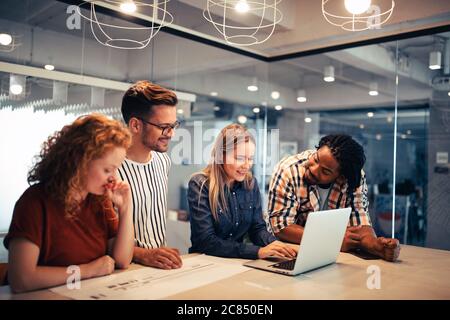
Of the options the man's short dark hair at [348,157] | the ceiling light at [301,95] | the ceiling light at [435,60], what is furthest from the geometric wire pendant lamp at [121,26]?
the ceiling light at [435,60]

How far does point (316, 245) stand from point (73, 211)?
883 millimetres

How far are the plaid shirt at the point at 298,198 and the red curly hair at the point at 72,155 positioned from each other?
105 centimetres

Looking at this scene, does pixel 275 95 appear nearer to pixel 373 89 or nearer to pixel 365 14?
pixel 373 89

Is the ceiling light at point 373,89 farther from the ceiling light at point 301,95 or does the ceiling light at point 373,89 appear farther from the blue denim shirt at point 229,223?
the blue denim shirt at point 229,223

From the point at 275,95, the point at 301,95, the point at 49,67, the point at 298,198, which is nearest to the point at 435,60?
the point at 301,95

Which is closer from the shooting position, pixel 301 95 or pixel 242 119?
pixel 301 95

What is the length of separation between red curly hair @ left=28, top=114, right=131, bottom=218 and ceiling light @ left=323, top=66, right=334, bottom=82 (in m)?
3.07

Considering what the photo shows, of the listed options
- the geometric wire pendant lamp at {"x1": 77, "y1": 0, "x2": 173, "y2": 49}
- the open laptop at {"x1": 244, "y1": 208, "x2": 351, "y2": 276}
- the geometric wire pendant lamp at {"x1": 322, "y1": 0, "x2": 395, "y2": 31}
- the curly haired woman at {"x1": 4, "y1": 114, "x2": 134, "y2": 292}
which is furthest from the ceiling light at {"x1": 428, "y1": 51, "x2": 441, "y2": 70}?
the curly haired woman at {"x1": 4, "y1": 114, "x2": 134, "y2": 292}

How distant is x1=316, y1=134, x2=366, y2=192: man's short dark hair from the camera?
6.88ft

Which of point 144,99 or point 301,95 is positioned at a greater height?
point 301,95

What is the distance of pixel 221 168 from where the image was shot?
1969 millimetres

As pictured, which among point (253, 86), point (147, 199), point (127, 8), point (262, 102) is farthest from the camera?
point (262, 102)

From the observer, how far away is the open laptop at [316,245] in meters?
1.46

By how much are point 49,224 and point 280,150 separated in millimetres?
3706
